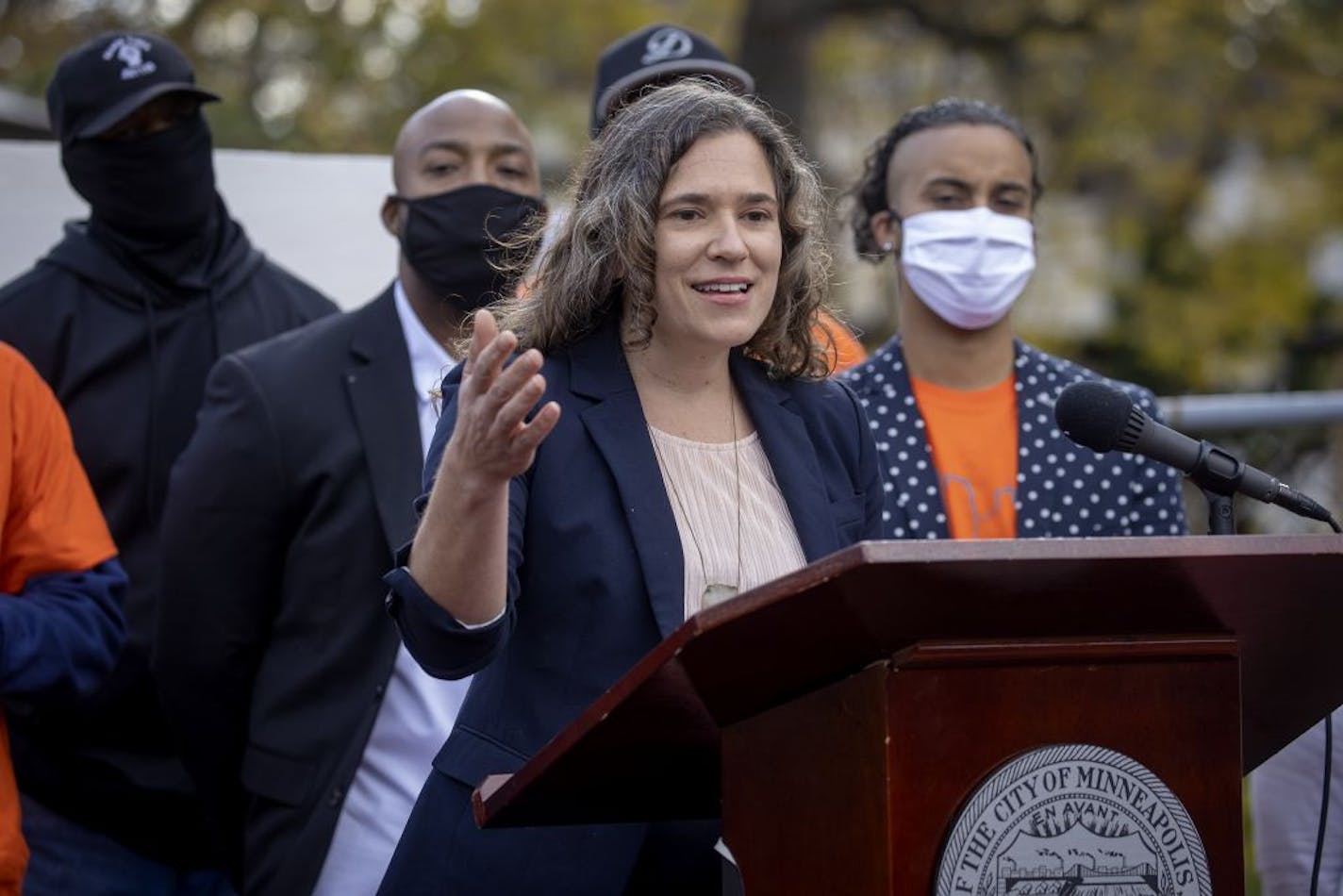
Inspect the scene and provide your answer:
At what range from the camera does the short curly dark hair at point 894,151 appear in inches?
190

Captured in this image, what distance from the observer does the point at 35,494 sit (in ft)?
12.5

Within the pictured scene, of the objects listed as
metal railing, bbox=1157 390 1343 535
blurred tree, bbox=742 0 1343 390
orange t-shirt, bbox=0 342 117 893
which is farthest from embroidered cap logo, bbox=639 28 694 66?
blurred tree, bbox=742 0 1343 390

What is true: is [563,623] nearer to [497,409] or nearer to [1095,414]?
[497,409]

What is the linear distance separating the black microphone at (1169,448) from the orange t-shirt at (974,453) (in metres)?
1.48

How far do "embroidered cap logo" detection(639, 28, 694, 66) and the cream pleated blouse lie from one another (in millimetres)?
2404

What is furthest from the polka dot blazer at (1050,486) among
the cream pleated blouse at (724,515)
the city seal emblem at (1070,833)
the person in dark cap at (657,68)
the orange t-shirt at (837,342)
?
the city seal emblem at (1070,833)

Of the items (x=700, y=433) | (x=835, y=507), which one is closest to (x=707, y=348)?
(x=700, y=433)

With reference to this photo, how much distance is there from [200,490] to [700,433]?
1.46 meters

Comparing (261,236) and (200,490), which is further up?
(261,236)

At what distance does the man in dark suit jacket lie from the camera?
396cm

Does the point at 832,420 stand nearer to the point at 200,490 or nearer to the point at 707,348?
the point at 707,348

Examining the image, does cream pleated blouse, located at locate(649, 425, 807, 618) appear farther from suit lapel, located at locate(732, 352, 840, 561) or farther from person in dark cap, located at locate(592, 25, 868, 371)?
person in dark cap, located at locate(592, 25, 868, 371)

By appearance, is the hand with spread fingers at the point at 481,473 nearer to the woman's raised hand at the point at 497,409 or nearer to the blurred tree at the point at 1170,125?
the woman's raised hand at the point at 497,409

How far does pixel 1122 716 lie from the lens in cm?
227
